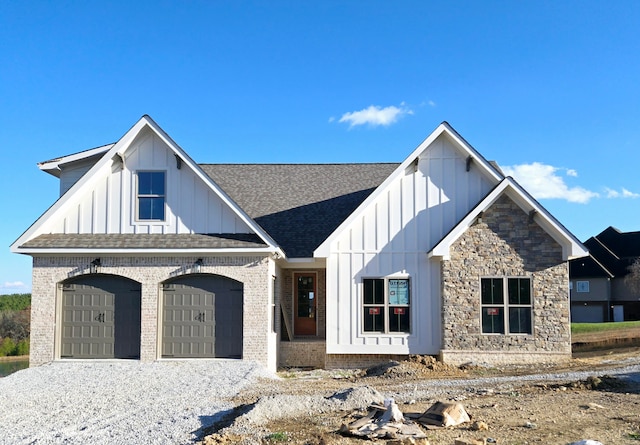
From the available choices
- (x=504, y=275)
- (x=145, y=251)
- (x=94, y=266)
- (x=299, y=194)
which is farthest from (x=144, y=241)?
(x=504, y=275)

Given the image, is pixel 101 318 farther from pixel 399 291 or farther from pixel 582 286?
pixel 582 286

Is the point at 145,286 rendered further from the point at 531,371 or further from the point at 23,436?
the point at 531,371

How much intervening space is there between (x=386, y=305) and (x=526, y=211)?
15.8 feet

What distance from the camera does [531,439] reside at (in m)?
8.04

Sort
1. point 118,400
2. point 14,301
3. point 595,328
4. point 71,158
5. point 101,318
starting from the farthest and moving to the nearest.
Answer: point 14,301 → point 595,328 → point 71,158 → point 101,318 → point 118,400

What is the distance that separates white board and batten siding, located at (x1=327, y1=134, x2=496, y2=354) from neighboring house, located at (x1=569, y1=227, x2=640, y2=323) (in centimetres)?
2887

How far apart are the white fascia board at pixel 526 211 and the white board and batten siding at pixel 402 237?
32.7 inches

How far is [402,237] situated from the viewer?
57.4 ft

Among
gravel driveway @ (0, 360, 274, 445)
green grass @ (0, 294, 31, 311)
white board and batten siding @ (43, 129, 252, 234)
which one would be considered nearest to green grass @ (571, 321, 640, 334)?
gravel driveway @ (0, 360, 274, 445)

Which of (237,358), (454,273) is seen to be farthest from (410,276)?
(237,358)

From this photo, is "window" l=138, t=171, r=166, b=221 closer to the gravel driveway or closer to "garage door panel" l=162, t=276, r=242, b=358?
"garage door panel" l=162, t=276, r=242, b=358

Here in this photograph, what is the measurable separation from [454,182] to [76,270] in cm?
1112

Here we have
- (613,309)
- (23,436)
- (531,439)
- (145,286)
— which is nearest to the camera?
(531,439)

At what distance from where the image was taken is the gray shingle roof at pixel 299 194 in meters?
19.3
